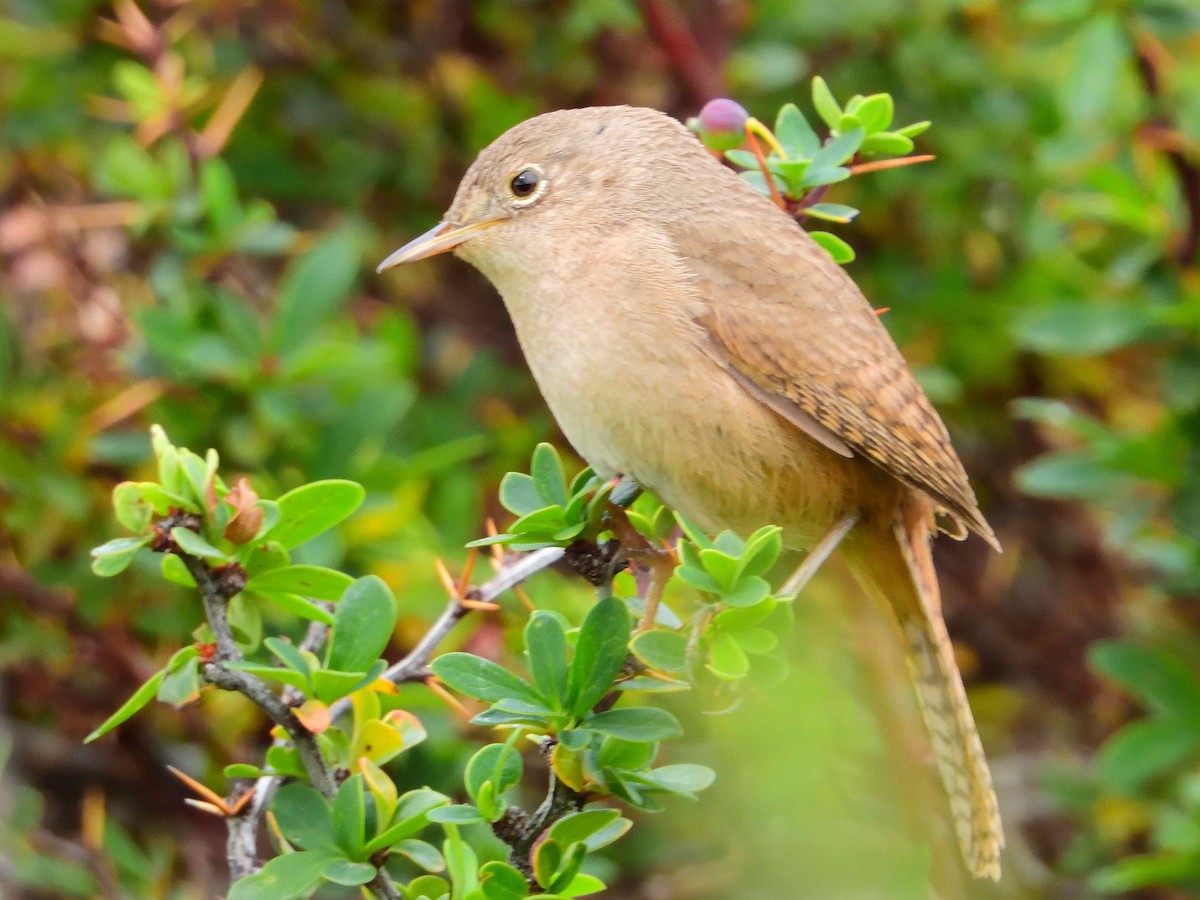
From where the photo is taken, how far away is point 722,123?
317cm

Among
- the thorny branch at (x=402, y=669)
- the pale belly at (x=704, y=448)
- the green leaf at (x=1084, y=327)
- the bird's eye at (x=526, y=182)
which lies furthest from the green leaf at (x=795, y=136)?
the green leaf at (x=1084, y=327)

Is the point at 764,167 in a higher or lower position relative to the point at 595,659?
higher

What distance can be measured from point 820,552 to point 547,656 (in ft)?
4.06

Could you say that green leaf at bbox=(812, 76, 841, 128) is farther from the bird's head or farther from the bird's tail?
the bird's tail

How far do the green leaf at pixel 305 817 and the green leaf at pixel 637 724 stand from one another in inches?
16.8

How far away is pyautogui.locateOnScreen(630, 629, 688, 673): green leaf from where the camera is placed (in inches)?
97.0

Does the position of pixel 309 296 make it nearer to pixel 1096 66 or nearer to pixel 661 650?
pixel 661 650

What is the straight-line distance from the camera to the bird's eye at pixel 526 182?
12.3ft

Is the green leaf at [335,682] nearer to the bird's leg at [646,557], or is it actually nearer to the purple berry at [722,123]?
the bird's leg at [646,557]

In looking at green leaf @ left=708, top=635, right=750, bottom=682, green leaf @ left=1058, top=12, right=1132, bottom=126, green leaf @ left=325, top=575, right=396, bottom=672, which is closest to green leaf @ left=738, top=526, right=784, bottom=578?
Result: green leaf @ left=708, top=635, right=750, bottom=682

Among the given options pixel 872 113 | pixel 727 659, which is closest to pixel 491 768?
pixel 727 659

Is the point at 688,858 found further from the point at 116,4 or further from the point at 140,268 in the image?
the point at 116,4

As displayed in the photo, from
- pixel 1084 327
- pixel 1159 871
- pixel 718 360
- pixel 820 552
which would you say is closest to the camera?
pixel 718 360

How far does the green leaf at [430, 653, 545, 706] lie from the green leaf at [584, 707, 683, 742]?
3.8 inches
